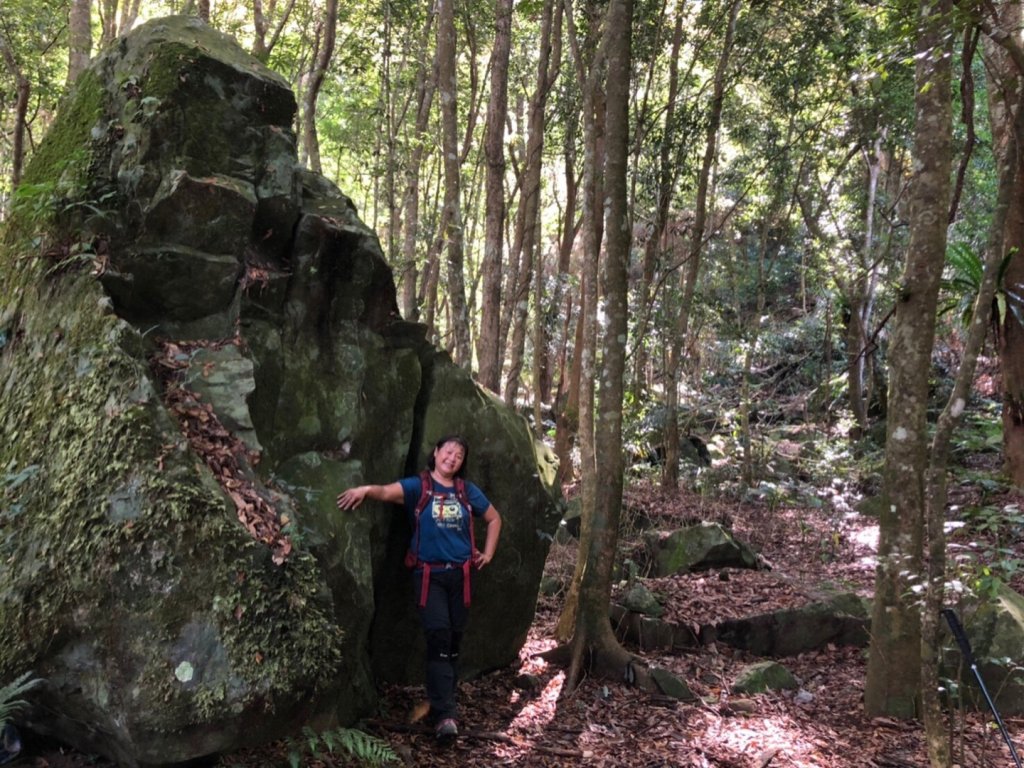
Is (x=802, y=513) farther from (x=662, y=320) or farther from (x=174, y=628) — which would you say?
(x=174, y=628)

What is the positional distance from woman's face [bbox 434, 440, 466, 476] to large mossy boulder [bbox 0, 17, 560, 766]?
0.45 meters

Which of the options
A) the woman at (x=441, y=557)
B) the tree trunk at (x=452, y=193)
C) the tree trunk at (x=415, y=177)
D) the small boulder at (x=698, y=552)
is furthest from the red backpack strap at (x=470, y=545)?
the tree trunk at (x=415, y=177)

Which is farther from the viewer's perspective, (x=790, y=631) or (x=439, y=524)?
(x=790, y=631)

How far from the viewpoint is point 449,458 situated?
5.29 metres

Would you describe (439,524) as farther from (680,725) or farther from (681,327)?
(681,327)

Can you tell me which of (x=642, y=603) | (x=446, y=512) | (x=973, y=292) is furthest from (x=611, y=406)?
(x=973, y=292)

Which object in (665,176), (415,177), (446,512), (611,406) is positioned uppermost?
(415,177)

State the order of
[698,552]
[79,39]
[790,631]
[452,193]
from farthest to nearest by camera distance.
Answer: [698,552]
[452,193]
[79,39]
[790,631]

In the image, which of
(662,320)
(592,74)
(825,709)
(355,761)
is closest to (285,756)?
(355,761)

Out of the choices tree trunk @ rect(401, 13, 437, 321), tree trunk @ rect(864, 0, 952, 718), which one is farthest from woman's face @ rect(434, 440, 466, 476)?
tree trunk @ rect(401, 13, 437, 321)

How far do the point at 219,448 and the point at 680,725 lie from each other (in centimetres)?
410

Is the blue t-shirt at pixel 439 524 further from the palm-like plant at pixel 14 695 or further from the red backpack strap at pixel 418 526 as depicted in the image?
the palm-like plant at pixel 14 695

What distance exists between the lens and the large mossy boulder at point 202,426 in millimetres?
3422

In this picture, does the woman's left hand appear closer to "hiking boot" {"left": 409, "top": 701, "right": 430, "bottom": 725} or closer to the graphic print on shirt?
the graphic print on shirt
